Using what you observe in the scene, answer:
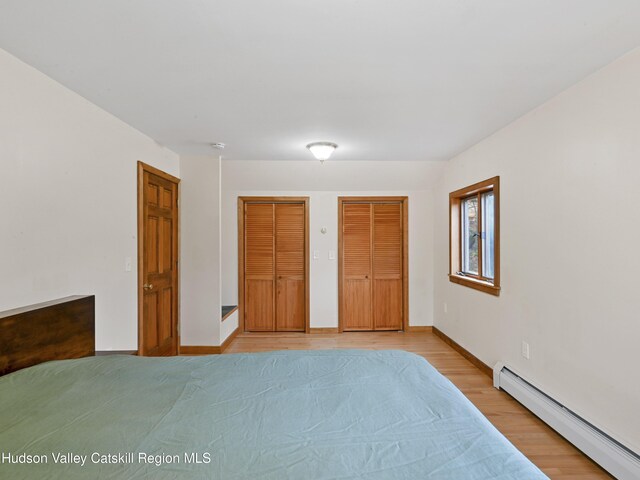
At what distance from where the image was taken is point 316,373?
1557mm

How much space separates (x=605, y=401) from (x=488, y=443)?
1.54m

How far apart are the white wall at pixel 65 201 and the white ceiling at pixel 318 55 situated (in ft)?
0.59

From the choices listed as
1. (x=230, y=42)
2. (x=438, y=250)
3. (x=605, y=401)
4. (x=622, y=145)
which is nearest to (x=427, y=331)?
(x=438, y=250)

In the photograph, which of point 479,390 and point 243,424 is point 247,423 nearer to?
point 243,424

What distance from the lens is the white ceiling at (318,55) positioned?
4.83 feet

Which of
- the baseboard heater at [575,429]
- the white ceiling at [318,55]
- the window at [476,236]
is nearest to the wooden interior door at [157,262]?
the white ceiling at [318,55]

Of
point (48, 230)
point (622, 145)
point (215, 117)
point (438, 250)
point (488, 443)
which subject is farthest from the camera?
point (438, 250)

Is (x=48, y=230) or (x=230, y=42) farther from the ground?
(x=230, y=42)

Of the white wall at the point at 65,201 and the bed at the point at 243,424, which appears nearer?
the bed at the point at 243,424

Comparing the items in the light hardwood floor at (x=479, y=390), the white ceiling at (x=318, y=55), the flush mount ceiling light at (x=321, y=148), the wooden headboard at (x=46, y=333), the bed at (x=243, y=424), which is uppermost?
the white ceiling at (x=318, y=55)

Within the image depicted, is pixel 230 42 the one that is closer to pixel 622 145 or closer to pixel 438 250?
pixel 622 145

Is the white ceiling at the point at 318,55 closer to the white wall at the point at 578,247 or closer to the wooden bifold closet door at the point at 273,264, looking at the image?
the white wall at the point at 578,247

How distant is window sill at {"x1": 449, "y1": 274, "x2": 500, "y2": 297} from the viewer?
3205 mm

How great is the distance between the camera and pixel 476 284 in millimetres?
3562
